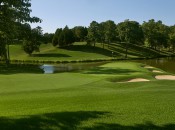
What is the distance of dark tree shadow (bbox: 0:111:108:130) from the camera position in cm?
1145

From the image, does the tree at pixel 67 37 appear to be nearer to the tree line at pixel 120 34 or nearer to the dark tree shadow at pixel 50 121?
the tree line at pixel 120 34

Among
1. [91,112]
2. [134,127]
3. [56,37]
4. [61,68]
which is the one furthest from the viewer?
[56,37]

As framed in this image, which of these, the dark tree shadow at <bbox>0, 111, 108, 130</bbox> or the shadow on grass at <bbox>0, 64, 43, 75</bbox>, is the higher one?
the dark tree shadow at <bbox>0, 111, 108, 130</bbox>

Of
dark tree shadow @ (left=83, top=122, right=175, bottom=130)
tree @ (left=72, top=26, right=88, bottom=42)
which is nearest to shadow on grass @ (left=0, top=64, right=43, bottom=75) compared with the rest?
dark tree shadow @ (left=83, top=122, right=175, bottom=130)

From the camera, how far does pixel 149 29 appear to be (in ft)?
438

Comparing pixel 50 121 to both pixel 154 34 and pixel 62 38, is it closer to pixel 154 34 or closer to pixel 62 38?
pixel 62 38

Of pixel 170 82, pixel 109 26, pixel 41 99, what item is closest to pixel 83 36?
pixel 109 26

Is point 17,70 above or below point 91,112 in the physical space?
below

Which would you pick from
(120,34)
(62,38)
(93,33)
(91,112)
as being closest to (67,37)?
(62,38)

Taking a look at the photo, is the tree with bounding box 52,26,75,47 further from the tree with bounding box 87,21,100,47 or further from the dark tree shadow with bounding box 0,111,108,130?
the dark tree shadow with bounding box 0,111,108,130

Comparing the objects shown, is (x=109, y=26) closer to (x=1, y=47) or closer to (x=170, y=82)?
(x=170, y=82)

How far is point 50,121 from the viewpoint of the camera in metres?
12.1

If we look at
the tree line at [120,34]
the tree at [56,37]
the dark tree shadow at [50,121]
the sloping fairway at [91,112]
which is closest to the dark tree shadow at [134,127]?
the sloping fairway at [91,112]

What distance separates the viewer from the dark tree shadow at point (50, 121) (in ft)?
37.6
